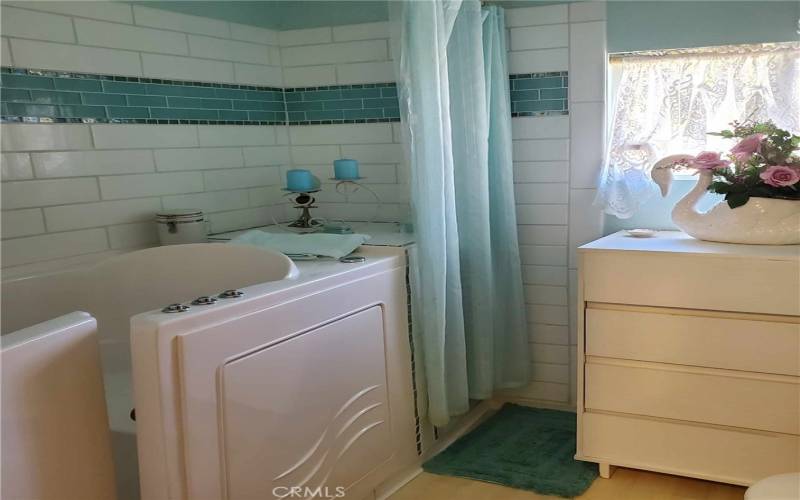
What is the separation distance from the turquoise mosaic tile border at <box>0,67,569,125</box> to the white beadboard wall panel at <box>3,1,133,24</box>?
7.5 inches

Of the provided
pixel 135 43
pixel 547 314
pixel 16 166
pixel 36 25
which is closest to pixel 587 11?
pixel 547 314

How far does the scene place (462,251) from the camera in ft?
7.76

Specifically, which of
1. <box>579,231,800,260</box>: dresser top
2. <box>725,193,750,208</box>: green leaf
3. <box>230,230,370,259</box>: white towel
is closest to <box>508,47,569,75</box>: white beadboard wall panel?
<box>579,231,800,260</box>: dresser top

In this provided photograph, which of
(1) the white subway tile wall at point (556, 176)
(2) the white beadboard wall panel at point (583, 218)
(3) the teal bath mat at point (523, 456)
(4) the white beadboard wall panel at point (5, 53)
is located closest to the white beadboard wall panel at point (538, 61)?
(1) the white subway tile wall at point (556, 176)

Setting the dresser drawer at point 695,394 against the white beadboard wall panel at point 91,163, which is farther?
the white beadboard wall panel at point 91,163

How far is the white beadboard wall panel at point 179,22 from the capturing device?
90.1 inches

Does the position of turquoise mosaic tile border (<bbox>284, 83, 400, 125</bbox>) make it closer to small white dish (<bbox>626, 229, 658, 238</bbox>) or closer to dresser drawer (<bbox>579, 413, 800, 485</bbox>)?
small white dish (<bbox>626, 229, 658, 238</bbox>)

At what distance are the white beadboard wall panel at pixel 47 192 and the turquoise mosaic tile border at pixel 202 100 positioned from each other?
19 centimetres

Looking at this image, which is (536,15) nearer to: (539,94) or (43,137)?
(539,94)

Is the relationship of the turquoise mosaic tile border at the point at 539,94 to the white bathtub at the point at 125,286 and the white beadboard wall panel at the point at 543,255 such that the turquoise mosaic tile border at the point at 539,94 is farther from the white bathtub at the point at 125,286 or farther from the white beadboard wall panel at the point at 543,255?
the white bathtub at the point at 125,286

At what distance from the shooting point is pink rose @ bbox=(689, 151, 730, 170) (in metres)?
2.02

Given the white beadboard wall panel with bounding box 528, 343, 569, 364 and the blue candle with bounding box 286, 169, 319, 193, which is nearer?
the blue candle with bounding box 286, 169, 319, 193

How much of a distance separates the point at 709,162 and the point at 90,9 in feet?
6.68

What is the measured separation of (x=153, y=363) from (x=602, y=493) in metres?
1.45
